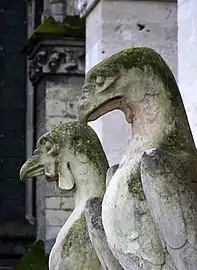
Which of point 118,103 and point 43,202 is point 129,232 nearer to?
point 118,103

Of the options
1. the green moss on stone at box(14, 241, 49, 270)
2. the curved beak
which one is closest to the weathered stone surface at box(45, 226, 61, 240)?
the green moss on stone at box(14, 241, 49, 270)

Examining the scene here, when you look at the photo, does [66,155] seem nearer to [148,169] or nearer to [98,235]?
[98,235]

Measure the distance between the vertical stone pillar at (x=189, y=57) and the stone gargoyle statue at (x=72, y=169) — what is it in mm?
551

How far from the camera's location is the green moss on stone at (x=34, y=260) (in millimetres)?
7416

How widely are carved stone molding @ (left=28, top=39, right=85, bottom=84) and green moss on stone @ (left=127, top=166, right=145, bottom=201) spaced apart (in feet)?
17.3

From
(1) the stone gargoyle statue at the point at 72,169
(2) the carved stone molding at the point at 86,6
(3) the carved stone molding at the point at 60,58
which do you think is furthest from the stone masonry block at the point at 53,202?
(1) the stone gargoyle statue at the point at 72,169

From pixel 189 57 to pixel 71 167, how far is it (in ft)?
2.46

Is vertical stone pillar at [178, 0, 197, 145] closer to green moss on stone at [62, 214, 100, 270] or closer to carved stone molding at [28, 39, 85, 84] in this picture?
green moss on stone at [62, 214, 100, 270]

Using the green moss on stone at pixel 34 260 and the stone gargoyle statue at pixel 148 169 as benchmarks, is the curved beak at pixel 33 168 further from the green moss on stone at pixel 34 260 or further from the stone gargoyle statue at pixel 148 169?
the green moss on stone at pixel 34 260

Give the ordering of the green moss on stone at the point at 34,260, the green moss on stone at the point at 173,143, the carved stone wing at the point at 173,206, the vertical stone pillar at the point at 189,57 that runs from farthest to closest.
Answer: the green moss on stone at the point at 34,260 → the vertical stone pillar at the point at 189,57 → the green moss on stone at the point at 173,143 → the carved stone wing at the point at 173,206

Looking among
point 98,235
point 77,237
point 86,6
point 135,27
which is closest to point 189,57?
point 77,237

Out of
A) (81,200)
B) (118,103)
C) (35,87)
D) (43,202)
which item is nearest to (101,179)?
(81,200)

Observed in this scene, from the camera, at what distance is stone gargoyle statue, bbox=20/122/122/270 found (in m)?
3.24

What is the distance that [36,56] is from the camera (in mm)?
8016
